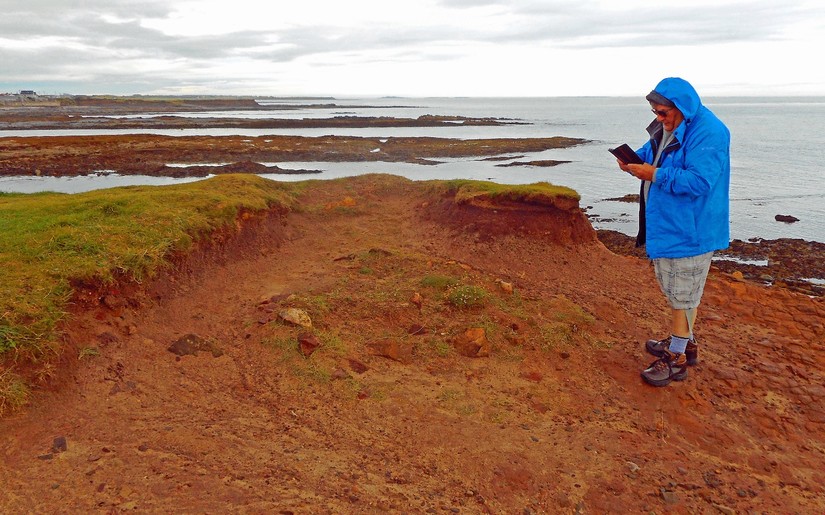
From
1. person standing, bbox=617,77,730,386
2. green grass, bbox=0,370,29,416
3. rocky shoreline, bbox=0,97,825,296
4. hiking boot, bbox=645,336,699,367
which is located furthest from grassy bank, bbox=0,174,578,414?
rocky shoreline, bbox=0,97,825,296

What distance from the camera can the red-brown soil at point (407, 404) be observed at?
398 centimetres

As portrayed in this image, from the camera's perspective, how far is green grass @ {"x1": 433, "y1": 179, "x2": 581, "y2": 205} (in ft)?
37.6

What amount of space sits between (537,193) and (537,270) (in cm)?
214

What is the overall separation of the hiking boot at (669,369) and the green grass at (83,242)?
6.12 m

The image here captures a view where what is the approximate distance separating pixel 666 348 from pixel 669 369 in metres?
0.51

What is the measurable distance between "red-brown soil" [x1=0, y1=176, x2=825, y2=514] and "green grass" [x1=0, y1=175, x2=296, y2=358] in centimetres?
34

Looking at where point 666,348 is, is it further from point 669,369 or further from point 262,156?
point 262,156

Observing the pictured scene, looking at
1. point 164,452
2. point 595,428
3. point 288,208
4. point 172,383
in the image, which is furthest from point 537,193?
point 164,452

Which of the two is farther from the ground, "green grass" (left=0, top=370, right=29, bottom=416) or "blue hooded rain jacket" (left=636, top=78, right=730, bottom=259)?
"blue hooded rain jacket" (left=636, top=78, right=730, bottom=259)

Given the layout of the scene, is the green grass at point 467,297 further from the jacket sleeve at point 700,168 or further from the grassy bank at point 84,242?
the grassy bank at point 84,242

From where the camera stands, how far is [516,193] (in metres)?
11.6

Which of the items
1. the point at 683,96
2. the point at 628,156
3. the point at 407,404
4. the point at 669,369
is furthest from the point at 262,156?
the point at 683,96

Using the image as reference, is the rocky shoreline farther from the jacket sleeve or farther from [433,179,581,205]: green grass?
the jacket sleeve

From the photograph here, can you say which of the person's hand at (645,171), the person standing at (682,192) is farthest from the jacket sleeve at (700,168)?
the person's hand at (645,171)
